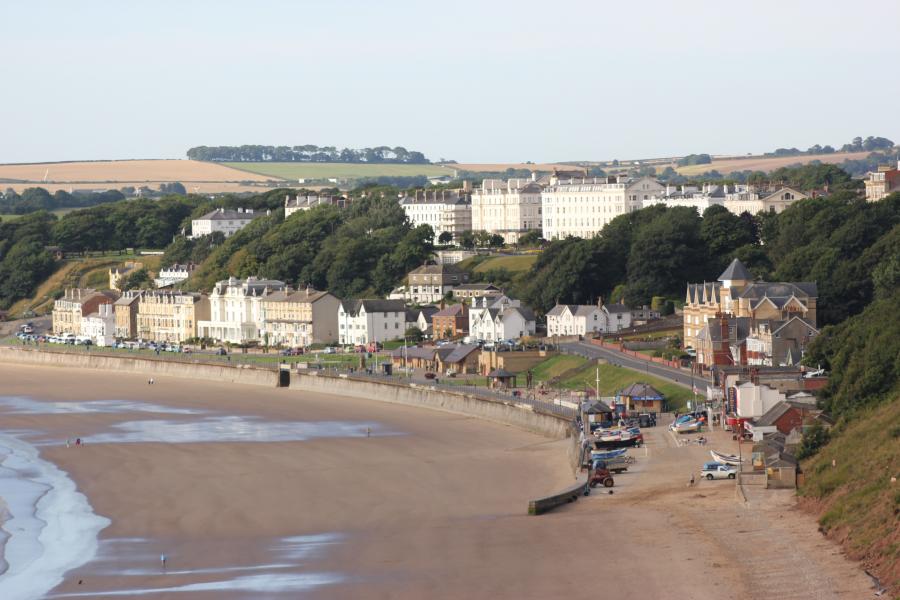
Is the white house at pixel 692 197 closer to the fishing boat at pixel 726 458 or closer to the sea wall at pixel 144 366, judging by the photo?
the sea wall at pixel 144 366

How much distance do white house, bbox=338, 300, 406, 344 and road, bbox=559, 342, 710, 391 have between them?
16571mm

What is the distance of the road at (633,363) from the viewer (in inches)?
2120

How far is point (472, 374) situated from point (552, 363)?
461cm

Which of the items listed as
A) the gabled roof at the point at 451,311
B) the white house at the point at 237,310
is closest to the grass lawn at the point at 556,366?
the gabled roof at the point at 451,311

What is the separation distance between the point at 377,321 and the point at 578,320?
548 inches

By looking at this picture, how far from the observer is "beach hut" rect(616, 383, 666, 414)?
50.4 meters

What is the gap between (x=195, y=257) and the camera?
125m

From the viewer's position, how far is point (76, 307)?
108938 millimetres

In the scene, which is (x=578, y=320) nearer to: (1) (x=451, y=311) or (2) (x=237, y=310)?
(1) (x=451, y=311)

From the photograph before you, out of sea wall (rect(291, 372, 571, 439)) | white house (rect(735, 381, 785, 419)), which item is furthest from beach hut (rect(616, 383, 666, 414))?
white house (rect(735, 381, 785, 419))

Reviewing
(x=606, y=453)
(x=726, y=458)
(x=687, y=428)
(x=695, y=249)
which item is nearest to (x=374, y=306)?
(x=695, y=249)

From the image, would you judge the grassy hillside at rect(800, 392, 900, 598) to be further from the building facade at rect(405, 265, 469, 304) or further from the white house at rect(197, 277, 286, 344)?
the white house at rect(197, 277, 286, 344)

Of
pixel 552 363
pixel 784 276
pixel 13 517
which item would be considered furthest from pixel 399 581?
pixel 784 276

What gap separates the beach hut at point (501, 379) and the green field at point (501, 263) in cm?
3400
